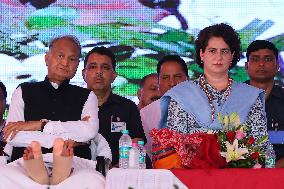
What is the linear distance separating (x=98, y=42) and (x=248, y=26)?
4.54 feet

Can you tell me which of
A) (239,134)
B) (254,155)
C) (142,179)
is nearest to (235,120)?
(239,134)

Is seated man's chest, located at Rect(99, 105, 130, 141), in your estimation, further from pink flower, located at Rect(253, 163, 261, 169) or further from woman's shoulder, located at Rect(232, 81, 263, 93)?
pink flower, located at Rect(253, 163, 261, 169)

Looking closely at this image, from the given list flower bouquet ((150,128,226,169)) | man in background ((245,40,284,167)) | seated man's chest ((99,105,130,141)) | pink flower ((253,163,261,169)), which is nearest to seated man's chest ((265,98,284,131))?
man in background ((245,40,284,167))

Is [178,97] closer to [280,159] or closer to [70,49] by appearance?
[70,49]

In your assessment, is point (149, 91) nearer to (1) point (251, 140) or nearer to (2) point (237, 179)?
(1) point (251, 140)

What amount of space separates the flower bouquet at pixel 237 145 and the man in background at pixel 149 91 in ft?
6.79

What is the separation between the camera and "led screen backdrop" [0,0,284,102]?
6859 millimetres

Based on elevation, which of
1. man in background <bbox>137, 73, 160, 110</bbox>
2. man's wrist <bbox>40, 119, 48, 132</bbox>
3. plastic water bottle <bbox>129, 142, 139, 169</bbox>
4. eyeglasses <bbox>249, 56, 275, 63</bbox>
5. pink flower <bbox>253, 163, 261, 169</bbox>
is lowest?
pink flower <bbox>253, 163, 261, 169</bbox>

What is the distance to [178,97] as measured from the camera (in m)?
4.69

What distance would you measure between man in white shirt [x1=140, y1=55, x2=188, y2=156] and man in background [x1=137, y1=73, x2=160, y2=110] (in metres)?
0.29

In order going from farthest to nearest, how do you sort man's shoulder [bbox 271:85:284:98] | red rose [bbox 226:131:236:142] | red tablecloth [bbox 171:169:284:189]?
man's shoulder [bbox 271:85:284:98] → red rose [bbox 226:131:236:142] → red tablecloth [bbox 171:169:284:189]

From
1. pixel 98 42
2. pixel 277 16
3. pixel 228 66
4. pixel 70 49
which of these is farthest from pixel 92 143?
pixel 277 16

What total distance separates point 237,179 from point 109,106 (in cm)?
180

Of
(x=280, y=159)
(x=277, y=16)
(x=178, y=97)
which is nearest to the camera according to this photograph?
(x=178, y=97)
